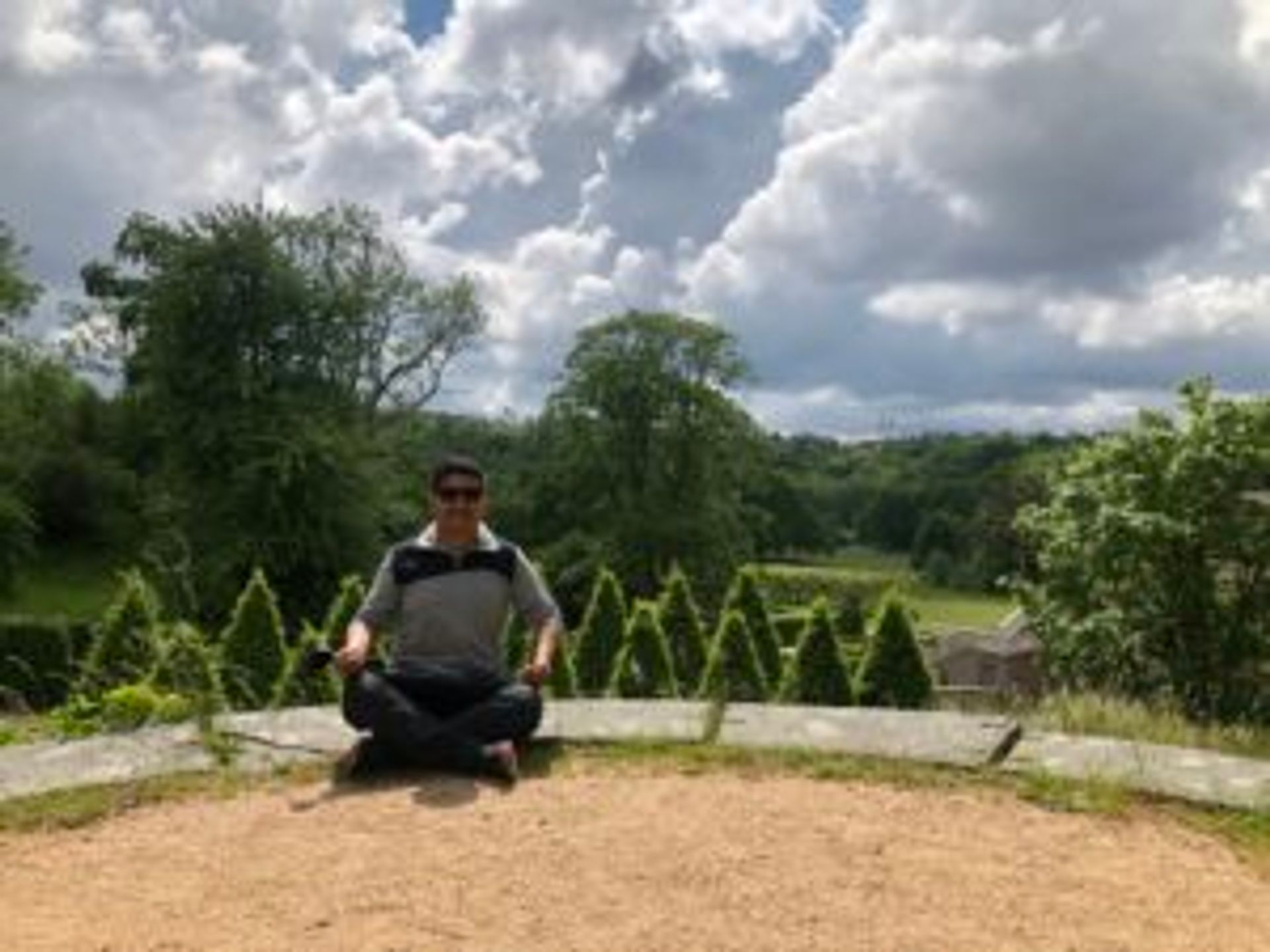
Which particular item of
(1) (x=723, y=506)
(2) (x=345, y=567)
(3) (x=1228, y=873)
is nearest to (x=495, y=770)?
(3) (x=1228, y=873)

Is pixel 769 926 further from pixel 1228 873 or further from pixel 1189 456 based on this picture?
pixel 1189 456

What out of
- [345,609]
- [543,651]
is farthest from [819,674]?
[543,651]

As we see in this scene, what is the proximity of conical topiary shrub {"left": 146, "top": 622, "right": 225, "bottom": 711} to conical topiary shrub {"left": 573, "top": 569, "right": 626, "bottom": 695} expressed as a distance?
5806 mm

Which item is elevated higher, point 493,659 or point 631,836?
point 493,659

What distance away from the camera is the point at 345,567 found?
36.1m

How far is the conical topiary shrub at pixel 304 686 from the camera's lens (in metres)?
11.7

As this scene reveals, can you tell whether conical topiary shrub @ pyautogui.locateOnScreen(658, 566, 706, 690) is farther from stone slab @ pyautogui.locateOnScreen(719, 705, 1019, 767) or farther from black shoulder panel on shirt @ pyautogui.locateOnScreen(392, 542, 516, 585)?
black shoulder panel on shirt @ pyautogui.locateOnScreen(392, 542, 516, 585)

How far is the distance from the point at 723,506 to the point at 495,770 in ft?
124

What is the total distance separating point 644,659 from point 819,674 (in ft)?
5.24

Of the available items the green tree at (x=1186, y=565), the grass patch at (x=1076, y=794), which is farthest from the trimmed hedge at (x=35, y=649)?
the grass patch at (x=1076, y=794)

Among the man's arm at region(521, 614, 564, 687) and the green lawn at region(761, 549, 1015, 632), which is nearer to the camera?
the man's arm at region(521, 614, 564, 687)

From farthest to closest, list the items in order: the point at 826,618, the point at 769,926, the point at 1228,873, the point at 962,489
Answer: the point at 962,489 → the point at 826,618 → the point at 1228,873 → the point at 769,926

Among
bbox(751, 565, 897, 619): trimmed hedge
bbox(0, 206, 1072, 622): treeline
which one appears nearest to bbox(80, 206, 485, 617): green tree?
bbox(0, 206, 1072, 622): treeline

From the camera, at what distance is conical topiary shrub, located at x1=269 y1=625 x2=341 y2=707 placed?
11680mm
